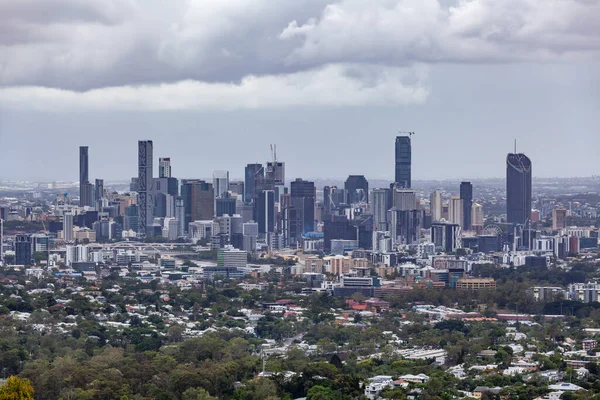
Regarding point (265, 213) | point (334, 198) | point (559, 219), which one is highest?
point (334, 198)

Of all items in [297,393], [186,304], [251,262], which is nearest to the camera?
[297,393]

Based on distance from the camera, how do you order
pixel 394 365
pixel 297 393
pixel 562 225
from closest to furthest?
pixel 297 393 < pixel 394 365 < pixel 562 225

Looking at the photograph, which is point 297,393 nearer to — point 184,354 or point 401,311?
point 184,354

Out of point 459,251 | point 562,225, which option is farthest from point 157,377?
point 562,225

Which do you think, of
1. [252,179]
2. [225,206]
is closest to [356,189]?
[252,179]

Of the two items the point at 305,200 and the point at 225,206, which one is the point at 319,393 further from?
the point at 225,206
